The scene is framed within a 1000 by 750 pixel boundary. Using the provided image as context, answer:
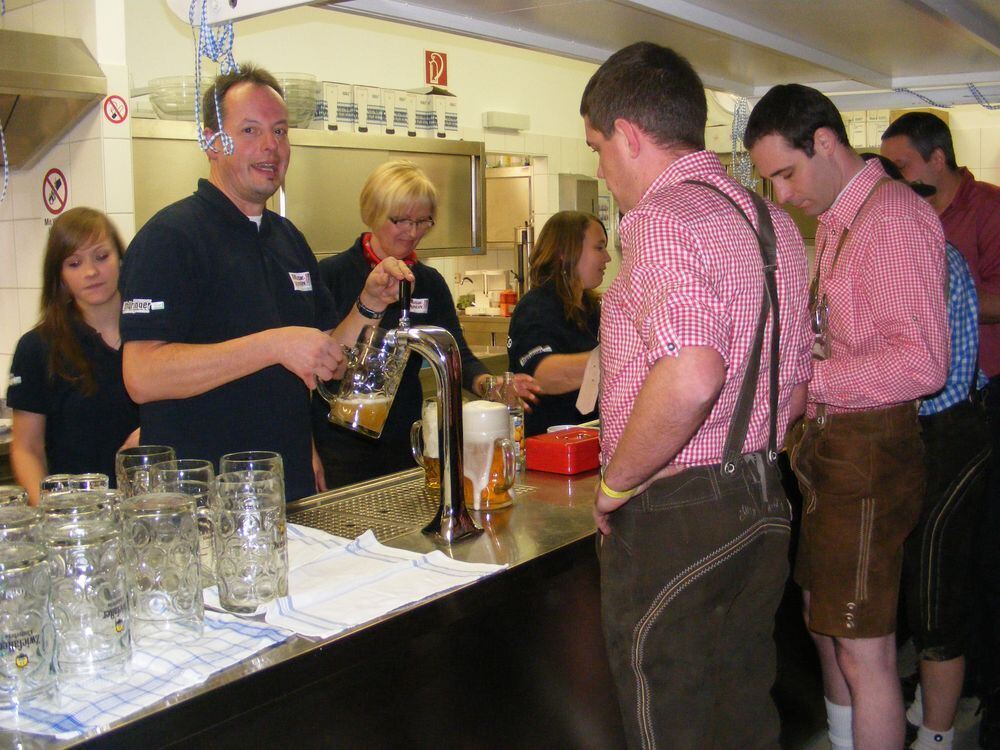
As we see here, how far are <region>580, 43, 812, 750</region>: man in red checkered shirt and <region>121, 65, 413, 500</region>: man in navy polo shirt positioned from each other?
2.37ft

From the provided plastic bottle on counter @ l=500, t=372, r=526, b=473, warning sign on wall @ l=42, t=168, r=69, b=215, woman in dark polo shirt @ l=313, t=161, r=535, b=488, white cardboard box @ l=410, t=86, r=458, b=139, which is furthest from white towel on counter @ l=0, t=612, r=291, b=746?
white cardboard box @ l=410, t=86, r=458, b=139

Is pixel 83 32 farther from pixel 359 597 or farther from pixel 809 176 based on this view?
pixel 359 597

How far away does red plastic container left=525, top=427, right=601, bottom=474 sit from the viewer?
254 centimetres

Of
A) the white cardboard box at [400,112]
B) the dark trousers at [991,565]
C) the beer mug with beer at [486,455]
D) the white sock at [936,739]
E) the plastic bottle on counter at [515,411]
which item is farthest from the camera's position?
the white cardboard box at [400,112]

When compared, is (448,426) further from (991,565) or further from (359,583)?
(991,565)

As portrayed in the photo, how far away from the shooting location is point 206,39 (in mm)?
2051

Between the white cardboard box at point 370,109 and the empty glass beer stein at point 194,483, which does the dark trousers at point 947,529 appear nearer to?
the empty glass beer stein at point 194,483

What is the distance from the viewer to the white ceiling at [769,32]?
240cm

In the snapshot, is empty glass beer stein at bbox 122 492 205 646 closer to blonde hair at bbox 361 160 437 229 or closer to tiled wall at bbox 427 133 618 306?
blonde hair at bbox 361 160 437 229

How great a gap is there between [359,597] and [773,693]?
65.1 inches

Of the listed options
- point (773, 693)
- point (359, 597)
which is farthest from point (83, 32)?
point (773, 693)

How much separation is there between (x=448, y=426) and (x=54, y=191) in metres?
2.90

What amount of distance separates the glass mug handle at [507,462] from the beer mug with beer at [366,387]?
1.18 feet

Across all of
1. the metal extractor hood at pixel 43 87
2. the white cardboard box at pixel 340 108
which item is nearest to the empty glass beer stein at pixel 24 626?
the metal extractor hood at pixel 43 87
